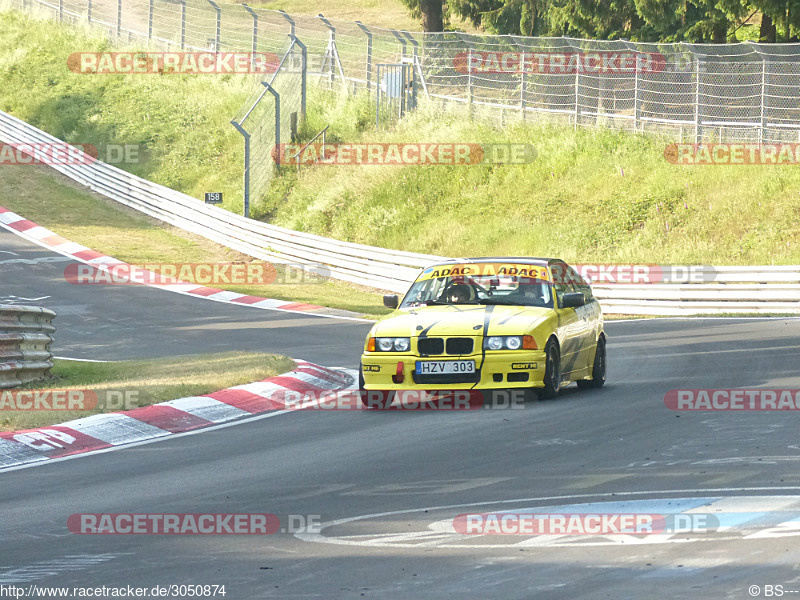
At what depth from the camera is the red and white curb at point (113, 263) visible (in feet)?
78.5

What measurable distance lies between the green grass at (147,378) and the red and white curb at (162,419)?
0.58ft

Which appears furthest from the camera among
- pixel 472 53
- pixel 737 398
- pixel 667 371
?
pixel 472 53

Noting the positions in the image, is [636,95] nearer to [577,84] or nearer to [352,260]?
[577,84]

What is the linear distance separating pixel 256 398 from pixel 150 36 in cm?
4081

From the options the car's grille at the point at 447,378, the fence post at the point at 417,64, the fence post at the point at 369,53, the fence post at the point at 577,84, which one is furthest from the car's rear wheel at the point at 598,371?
the fence post at the point at 417,64

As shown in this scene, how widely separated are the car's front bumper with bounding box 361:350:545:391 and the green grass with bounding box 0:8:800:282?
1509 cm

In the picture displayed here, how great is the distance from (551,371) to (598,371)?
4.91ft

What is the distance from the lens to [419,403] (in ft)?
39.7

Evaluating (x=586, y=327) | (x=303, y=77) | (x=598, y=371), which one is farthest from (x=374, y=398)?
(x=303, y=77)

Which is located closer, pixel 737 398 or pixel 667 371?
pixel 737 398

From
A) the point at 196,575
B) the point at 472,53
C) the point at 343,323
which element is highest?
the point at 472,53

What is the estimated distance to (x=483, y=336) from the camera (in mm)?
11250

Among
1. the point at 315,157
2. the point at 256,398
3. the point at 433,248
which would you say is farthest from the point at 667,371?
the point at 315,157

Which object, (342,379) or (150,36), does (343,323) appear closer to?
(342,379)
